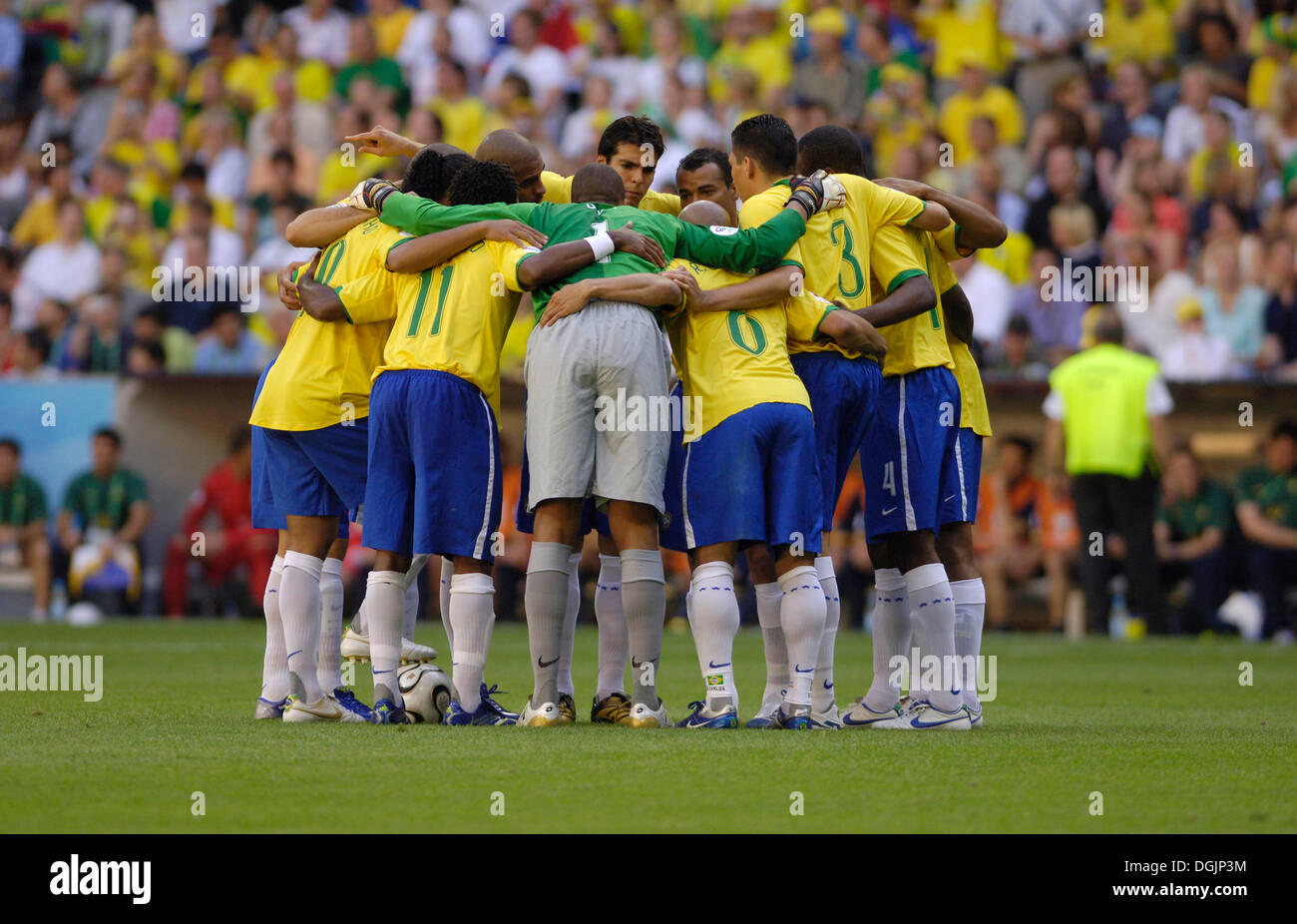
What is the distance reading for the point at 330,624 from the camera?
7.34 m

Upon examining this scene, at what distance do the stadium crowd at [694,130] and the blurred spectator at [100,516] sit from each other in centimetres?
113

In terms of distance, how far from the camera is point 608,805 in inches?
189

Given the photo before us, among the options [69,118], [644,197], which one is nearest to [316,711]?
[644,197]

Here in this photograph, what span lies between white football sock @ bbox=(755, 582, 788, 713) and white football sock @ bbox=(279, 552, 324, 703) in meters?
1.75

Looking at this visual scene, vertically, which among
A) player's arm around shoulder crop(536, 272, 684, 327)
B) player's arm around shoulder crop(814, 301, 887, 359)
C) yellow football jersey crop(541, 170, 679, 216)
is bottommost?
player's arm around shoulder crop(814, 301, 887, 359)

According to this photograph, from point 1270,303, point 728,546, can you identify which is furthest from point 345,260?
point 1270,303

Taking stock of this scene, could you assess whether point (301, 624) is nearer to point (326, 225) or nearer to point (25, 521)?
point (326, 225)

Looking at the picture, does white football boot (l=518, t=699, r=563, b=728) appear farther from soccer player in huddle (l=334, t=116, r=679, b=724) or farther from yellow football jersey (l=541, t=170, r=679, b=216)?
yellow football jersey (l=541, t=170, r=679, b=216)

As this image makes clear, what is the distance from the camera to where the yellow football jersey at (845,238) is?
7.05 meters

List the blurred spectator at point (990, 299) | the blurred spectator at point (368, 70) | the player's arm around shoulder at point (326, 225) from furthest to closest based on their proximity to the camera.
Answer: the blurred spectator at point (368, 70) → the blurred spectator at point (990, 299) → the player's arm around shoulder at point (326, 225)

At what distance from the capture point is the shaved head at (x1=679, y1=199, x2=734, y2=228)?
707 cm

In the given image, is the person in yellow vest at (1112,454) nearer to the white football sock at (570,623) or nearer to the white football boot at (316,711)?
the white football sock at (570,623)

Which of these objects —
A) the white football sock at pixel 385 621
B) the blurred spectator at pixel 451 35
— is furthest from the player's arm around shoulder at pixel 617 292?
the blurred spectator at pixel 451 35

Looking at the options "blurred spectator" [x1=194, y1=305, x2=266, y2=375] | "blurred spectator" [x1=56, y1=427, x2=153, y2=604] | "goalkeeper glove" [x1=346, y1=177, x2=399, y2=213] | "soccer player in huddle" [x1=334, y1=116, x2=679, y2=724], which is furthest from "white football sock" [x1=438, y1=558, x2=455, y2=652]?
"blurred spectator" [x1=194, y1=305, x2=266, y2=375]
